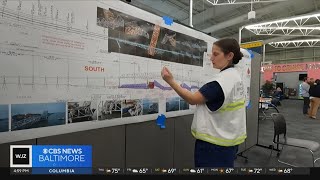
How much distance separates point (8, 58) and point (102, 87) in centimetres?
53

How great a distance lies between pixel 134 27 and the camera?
5.22 ft

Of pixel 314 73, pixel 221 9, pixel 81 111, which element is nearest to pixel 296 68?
pixel 314 73

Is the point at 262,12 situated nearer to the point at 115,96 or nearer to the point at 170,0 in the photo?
the point at 170,0

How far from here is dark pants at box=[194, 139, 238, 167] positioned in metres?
1.32

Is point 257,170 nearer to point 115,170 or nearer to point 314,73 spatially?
point 115,170

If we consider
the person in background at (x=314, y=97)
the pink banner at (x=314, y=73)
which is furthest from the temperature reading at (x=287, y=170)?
the pink banner at (x=314, y=73)

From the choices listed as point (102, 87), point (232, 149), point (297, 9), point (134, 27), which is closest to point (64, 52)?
point (102, 87)

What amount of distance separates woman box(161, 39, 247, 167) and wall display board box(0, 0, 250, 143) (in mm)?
410

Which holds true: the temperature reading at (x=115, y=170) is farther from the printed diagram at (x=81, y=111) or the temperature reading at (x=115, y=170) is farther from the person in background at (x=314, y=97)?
the person in background at (x=314, y=97)

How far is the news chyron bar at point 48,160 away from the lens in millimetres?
806

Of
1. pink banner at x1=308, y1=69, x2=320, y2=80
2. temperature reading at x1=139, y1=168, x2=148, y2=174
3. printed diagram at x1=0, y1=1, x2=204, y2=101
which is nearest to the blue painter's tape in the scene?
printed diagram at x1=0, y1=1, x2=204, y2=101

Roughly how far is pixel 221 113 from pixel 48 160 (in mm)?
909

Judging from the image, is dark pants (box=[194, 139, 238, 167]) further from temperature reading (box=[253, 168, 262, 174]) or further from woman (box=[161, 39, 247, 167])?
temperature reading (box=[253, 168, 262, 174])

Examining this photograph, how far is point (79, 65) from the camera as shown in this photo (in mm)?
1285
